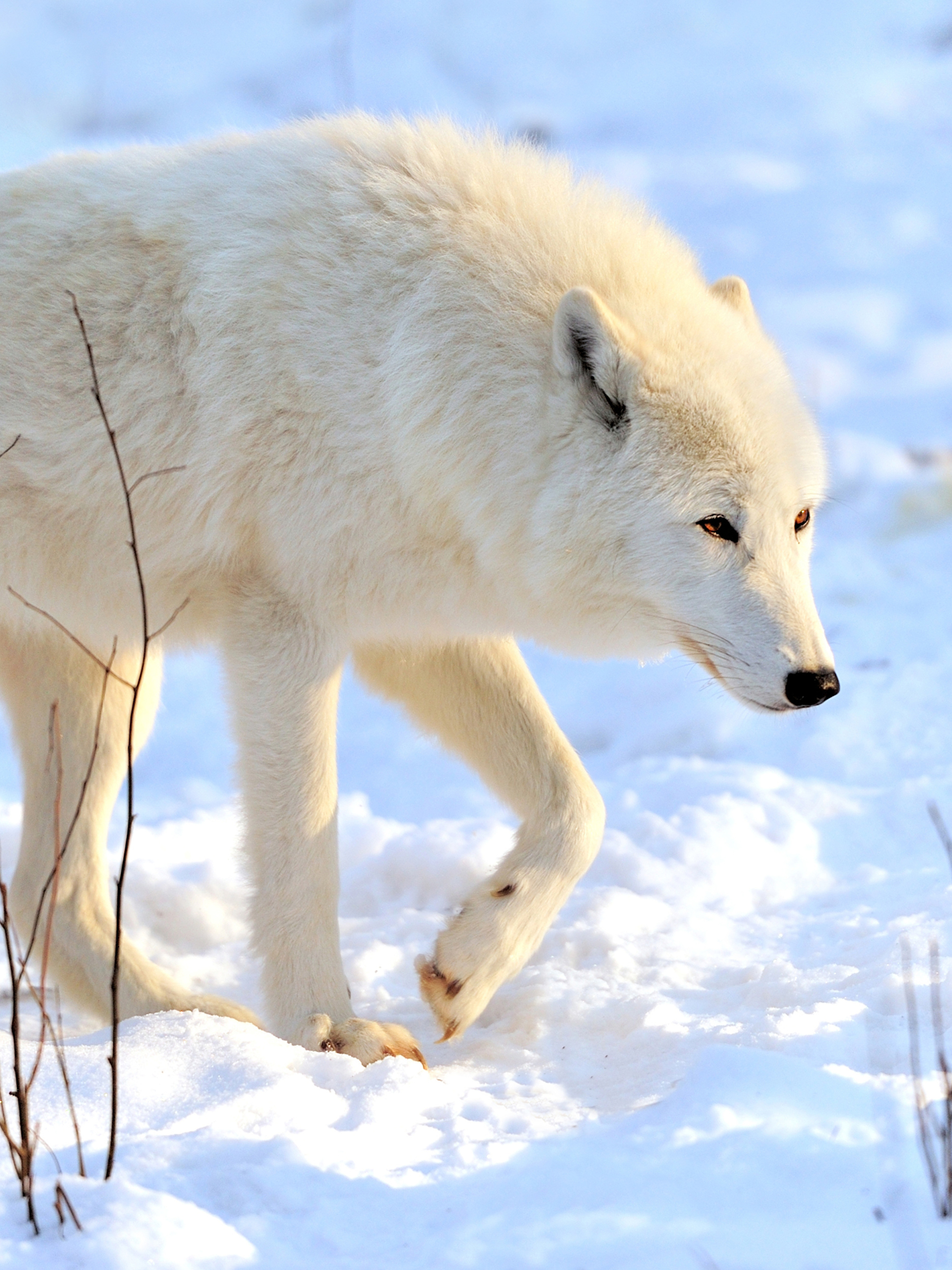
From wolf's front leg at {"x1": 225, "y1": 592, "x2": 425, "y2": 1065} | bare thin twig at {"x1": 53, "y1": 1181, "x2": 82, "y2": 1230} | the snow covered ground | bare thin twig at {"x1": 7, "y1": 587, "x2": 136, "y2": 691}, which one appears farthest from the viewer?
wolf's front leg at {"x1": 225, "y1": 592, "x2": 425, "y2": 1065}

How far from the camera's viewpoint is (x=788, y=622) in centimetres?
328

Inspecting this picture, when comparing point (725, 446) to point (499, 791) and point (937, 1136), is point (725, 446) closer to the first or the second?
point (499, 791)

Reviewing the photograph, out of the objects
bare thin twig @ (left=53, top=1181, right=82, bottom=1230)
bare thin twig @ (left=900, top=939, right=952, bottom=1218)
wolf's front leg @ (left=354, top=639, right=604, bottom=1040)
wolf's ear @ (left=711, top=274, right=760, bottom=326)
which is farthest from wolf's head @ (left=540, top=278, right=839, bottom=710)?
bare thin twig @ (left=53, top=1181, right=82, bottom=1230)

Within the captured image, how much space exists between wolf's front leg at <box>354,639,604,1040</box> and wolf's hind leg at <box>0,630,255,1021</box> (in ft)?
2.70

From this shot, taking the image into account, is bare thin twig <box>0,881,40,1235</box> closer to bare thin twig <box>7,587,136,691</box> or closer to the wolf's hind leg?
bare thin twig <box>7,587,136,691</box>

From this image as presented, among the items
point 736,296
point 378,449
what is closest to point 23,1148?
point 378,449

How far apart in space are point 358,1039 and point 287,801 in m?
0.63

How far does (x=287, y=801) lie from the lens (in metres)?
3.56

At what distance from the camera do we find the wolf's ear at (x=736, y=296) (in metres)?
3.89

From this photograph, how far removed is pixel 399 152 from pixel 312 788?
1699 millimetres

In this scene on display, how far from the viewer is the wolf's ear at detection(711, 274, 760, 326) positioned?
3891mm

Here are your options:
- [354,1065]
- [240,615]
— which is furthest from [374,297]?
[354,1065]

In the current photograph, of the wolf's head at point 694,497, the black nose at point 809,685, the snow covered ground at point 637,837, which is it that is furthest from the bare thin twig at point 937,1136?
the wolf's head at point 694,497

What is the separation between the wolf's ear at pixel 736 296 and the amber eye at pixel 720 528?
828 mm
